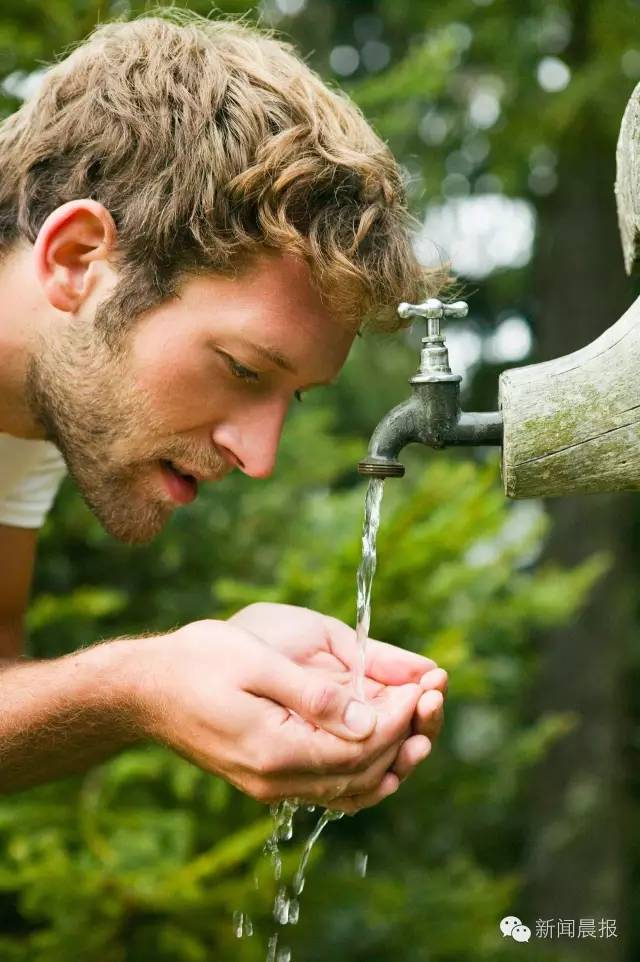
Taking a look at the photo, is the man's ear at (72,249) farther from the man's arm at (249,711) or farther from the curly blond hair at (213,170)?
the man's arm at (249,711)

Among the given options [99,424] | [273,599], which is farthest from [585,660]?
[99,424]

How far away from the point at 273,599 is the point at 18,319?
1054 mm

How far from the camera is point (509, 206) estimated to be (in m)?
7.74

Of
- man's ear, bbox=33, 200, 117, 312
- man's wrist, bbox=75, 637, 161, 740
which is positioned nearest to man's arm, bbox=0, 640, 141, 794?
man's wrist, bbox=75, 637, 161, 740

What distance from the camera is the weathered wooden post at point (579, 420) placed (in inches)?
59.7

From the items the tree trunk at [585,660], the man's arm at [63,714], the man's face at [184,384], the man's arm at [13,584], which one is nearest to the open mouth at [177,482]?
the man's face at [184,384]

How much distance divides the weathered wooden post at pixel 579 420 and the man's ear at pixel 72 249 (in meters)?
0.96

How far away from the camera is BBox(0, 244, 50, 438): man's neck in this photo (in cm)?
229

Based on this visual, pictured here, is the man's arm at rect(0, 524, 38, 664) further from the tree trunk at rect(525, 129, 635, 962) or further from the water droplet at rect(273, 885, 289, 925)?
the tree trunk at rect(525, 129, 635, 962)

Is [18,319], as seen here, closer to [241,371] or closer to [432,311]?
[241,371]

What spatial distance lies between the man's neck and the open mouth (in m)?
0.35

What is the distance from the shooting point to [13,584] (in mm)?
2674

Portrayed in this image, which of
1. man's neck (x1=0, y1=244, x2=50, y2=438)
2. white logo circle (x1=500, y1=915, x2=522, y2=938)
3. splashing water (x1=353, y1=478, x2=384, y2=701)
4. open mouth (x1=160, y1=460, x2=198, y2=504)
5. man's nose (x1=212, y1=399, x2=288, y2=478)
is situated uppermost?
man's neck (x1=0, y1=244, x2=50, y2=438)

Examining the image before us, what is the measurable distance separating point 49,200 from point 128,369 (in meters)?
0.40
